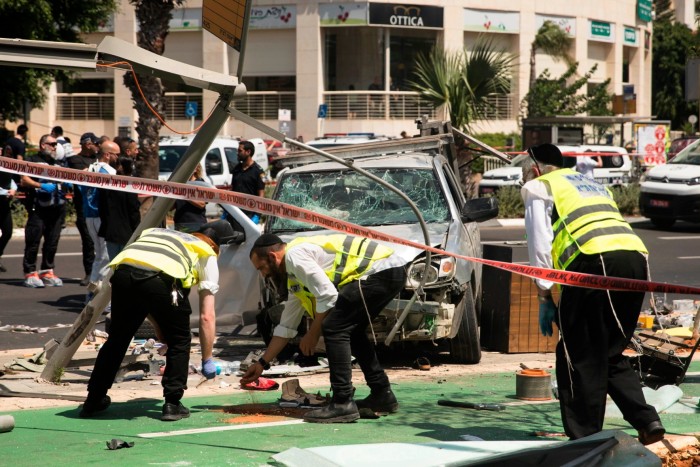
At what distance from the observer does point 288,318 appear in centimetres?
744

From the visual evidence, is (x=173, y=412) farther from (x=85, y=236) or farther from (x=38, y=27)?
(x=38, y=27)

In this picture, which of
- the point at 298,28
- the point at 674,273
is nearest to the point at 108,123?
the point at 298,28

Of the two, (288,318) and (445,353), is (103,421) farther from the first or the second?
(445,353)

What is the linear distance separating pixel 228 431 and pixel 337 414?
718 millimetres

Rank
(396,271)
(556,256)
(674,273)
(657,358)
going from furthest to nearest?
(674,273) < (657,358) < (396,271) < (556,256)

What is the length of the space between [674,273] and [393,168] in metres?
6.87

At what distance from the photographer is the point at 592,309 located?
609 cm

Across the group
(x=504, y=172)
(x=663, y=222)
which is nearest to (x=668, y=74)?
(x=504, y=172)

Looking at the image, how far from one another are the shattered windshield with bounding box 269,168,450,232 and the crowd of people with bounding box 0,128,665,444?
4.82 ft

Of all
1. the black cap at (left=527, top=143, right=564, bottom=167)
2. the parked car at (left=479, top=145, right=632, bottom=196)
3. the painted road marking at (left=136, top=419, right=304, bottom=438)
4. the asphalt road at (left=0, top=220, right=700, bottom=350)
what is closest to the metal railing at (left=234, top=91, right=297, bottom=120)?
the parked car at (left=479, top=145, right=632, bottom=196)

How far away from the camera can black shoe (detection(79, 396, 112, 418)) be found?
24.4ft

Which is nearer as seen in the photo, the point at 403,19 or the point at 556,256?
the point at 556,256

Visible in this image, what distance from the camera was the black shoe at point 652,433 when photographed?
607cm

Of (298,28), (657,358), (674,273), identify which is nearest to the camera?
(657,358)
